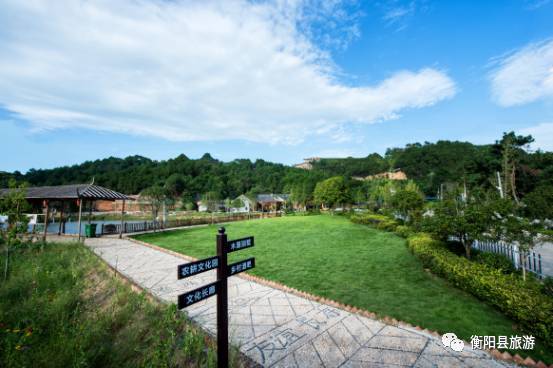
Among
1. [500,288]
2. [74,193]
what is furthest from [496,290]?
[74,193]

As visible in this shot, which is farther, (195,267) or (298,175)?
(298,175)

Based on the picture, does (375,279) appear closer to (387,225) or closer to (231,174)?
(387,225)

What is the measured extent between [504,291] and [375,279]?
2.68m

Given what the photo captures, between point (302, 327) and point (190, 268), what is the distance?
2550mm

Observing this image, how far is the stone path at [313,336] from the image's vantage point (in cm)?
338

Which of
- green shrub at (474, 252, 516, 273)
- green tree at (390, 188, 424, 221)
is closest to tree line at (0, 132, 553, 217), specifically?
green tree at (390, 188, 424, 221)

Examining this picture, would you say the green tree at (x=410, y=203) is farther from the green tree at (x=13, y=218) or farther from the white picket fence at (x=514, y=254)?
the green tree at (x=13, y=218)

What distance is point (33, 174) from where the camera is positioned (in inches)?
2042

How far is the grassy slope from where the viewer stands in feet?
11.0

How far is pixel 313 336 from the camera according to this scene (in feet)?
13.1

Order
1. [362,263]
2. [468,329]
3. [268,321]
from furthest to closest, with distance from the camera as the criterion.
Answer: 1. [362,263]
2. [268,321]
3. [468,329]

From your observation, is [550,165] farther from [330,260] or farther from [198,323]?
[198,323]

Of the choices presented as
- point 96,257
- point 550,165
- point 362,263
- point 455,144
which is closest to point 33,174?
point 96,257

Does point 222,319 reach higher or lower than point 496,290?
higher
